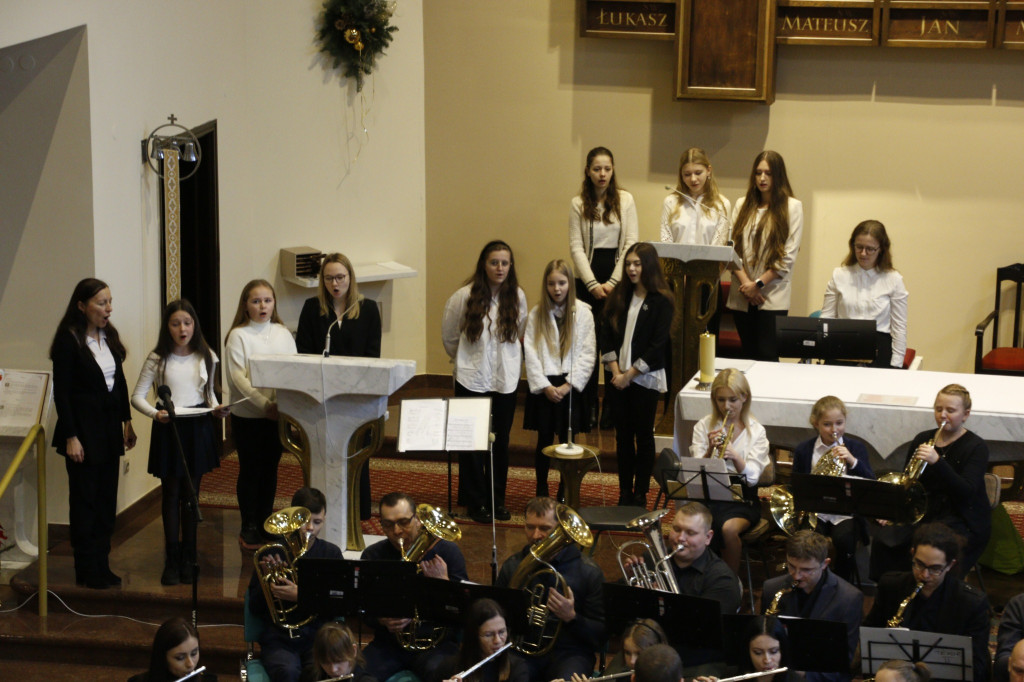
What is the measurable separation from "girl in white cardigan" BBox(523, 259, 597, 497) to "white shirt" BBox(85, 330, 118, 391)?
2.16 m

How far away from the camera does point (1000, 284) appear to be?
8.80 metres

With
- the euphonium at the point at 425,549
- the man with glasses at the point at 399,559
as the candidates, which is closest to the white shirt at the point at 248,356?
the man with glasses at the point at 399,559

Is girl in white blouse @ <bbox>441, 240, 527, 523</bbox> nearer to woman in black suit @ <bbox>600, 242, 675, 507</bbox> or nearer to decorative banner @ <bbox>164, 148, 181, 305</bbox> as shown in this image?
woman in black suit @ <bbox>600, 242, 675, 507</bbox>

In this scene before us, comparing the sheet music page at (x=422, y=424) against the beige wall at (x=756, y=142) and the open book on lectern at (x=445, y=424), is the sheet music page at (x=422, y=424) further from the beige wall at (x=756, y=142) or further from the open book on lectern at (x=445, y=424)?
the beige wall at (x=756, y=142)

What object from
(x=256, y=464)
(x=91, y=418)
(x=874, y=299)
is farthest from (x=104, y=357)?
(x=874, y=299)

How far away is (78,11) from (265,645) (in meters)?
3.44

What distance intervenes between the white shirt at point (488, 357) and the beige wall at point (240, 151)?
1870mm

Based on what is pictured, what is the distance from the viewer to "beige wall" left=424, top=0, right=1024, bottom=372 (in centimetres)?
874

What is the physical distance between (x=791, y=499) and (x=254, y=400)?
274cm

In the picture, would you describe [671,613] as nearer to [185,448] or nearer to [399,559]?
[399,559]

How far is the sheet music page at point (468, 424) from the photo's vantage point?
596cm

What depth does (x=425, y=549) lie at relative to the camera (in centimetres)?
522

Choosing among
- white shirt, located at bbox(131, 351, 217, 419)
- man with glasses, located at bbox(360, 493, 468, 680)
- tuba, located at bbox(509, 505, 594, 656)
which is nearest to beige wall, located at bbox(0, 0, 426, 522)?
white shirt, located at bbox(131, 351, 217, 419)

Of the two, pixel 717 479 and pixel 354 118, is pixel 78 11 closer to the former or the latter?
pixel 354 118
